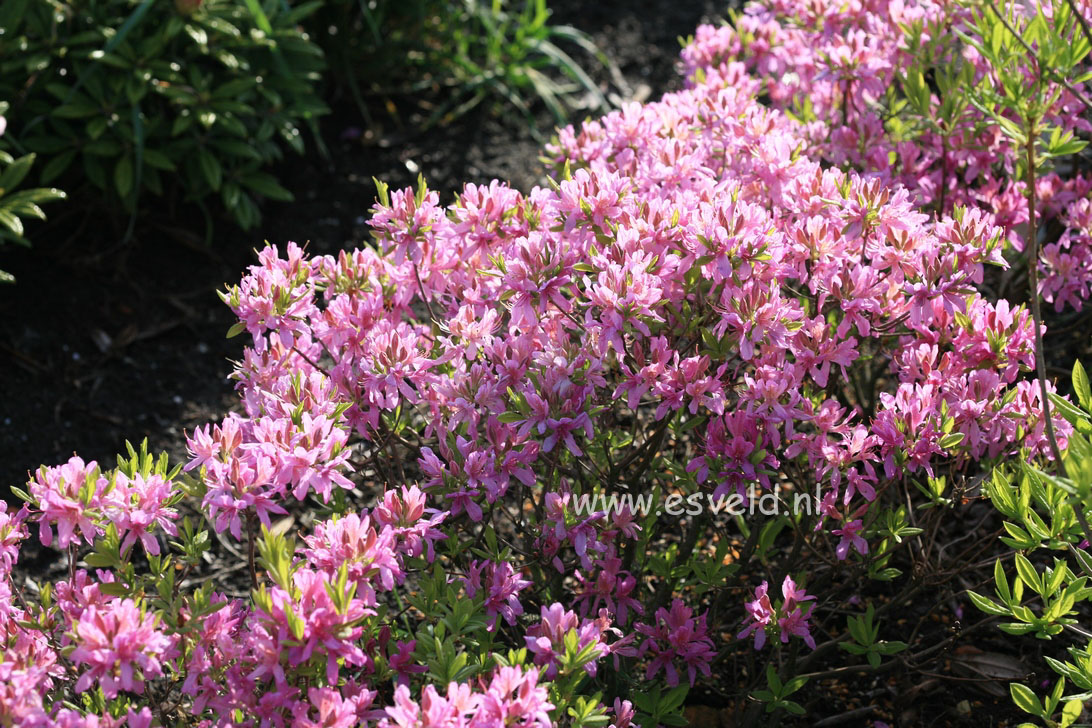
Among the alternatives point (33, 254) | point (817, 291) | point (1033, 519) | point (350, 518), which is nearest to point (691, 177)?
point (817, 291)

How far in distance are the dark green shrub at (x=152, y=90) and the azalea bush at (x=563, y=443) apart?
1.93 m

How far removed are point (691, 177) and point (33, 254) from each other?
9.40 feet

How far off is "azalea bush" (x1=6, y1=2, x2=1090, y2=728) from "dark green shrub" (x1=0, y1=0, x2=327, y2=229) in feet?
6.34

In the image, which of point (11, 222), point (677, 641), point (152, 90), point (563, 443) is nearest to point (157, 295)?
point (152, 90)

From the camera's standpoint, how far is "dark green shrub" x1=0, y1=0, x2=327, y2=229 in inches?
150

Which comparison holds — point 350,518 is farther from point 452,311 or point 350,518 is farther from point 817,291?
point 817,291

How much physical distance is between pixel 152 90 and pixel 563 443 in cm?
275

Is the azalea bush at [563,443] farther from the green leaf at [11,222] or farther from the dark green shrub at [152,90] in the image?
the dark green shrub at [152,90]

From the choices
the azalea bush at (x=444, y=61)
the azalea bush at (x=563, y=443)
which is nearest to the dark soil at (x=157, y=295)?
the azalea bush at (x=444, y=61)

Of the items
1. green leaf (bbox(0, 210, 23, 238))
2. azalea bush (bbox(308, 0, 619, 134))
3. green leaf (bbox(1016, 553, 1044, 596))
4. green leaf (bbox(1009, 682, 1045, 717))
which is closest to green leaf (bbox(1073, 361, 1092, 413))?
green leaf (bbox(1016, 553, 1044, 596))

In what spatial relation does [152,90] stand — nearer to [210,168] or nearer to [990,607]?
[210,168]

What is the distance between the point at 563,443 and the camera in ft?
6.70

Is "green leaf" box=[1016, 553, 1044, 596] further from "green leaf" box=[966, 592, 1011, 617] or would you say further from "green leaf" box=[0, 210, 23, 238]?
"green leaf" box=[0, 210, 23, 238]

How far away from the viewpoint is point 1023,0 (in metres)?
2.30
